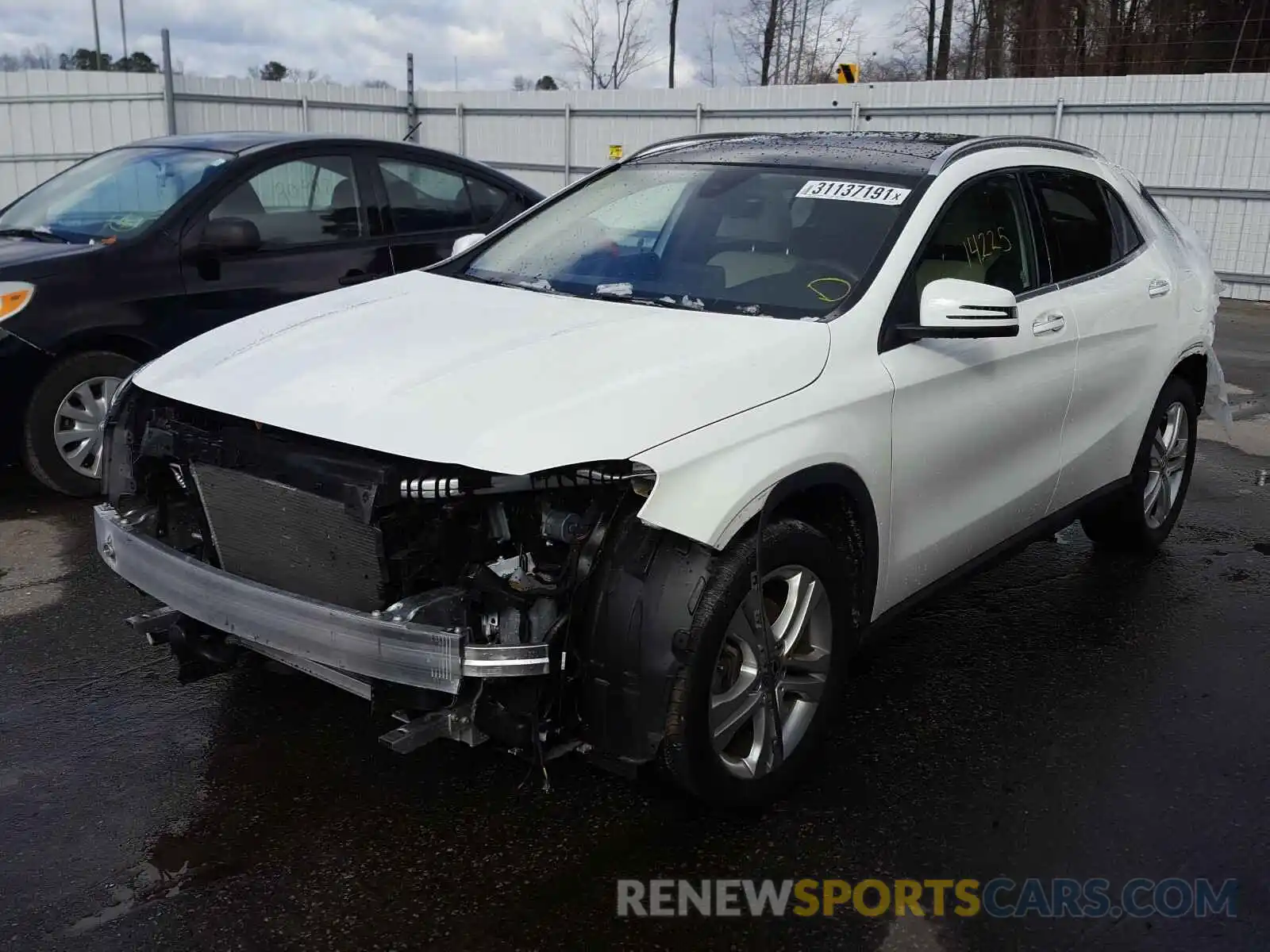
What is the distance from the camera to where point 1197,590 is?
16.1 feet

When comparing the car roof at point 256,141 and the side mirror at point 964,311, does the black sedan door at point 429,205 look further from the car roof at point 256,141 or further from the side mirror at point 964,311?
the side mirror at point 964,311

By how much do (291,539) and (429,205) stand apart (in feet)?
14.2

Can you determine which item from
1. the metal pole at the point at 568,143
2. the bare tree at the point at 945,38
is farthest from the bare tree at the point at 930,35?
the metal pole at the point at 568,143

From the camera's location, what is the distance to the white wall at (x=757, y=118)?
14.1m

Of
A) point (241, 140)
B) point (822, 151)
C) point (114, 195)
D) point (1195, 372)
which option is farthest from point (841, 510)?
point (114, 195)

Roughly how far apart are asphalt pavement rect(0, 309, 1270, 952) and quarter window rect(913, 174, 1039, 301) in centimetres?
138

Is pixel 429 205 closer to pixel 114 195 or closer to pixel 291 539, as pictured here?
pixel 114 195

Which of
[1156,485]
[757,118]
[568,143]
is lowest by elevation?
[1156,485]

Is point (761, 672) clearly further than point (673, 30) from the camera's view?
No

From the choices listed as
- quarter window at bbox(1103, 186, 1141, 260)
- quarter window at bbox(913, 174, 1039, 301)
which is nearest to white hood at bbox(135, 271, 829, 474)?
quarter window at bbox(913, 174, 1039, 301)

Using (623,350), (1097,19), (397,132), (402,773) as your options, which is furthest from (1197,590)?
(1097,19)

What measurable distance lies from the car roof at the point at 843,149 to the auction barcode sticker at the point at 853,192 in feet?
0.30

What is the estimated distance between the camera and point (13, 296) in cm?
531

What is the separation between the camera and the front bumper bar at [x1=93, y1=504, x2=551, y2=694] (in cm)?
258
